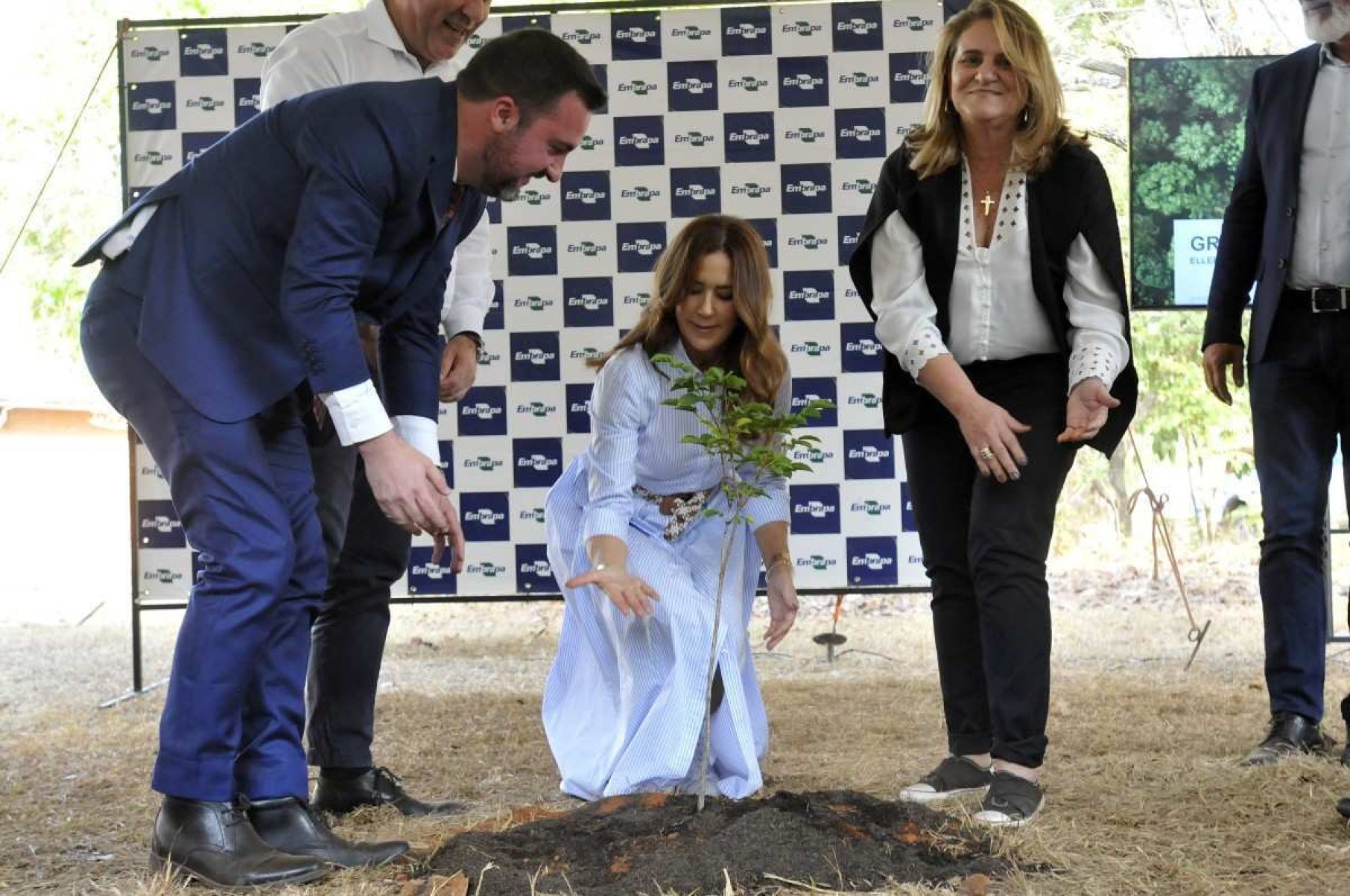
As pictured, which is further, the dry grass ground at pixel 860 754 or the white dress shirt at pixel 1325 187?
the white dress shirt at pixel 1325 187

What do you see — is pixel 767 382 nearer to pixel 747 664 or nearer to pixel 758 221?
pixel 747 664

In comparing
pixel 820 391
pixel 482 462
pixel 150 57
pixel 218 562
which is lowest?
pixel 218 562

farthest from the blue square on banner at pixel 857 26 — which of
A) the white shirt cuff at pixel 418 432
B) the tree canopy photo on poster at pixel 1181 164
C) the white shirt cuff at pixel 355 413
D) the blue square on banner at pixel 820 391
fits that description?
the white shirt cuff at pixel 355 413

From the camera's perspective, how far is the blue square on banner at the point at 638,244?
5.13 metres

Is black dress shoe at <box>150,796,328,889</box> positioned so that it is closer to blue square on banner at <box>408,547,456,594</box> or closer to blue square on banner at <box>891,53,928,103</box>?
blue square on banner at <box>408,547,456,594</box>

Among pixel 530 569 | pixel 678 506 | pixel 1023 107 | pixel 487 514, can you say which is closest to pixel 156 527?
pixel 487 514

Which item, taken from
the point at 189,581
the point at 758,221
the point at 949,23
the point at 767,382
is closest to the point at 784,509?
the point at 767,382

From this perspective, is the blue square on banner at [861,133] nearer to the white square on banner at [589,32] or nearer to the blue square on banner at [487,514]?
the white square on banner at [589,32]

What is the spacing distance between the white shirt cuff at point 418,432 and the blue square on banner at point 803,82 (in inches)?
109

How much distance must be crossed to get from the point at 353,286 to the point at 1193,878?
5.29ft

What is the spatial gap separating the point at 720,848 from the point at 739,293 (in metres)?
1.30

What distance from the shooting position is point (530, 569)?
16.9 ft

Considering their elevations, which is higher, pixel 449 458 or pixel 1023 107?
pixel 1023 107

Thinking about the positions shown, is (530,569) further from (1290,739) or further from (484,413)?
(1290,739)
